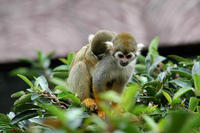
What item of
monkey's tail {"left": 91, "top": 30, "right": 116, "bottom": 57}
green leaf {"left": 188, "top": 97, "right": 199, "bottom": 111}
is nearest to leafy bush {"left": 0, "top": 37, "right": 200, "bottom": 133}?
green leaf {"left": 188, "top": 97, "right": 199, "bottom": 111}

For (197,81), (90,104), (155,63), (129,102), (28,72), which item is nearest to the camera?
(129,102)

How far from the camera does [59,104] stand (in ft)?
8.12

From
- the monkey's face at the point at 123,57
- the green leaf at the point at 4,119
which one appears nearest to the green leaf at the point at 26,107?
the green leaf at the point at 4,119

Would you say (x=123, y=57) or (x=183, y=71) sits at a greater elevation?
(x=123, y=57)

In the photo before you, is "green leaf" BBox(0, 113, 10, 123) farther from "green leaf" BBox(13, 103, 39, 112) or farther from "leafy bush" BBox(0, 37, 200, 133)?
"green leaf" BBox(13, 103, 39, 112)

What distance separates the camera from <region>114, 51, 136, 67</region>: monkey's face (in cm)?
299

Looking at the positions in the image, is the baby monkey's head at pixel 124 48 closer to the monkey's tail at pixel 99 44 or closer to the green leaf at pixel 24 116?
the monkey's tail at pixel 99 44

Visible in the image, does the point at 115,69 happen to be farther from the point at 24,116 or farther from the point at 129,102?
the point at 129,102

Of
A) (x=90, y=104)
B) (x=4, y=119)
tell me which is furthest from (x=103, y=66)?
(x=4, y=119)

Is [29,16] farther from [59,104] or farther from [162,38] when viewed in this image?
[59,104]

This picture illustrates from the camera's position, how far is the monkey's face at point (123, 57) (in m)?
2.99

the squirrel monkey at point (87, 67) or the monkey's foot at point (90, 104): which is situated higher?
the squirrel monkey at point (87, 67)

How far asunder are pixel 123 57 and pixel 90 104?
0.50 meters

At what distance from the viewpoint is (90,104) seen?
3.05 meters
